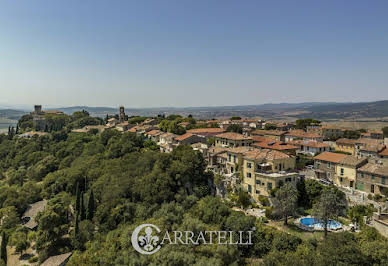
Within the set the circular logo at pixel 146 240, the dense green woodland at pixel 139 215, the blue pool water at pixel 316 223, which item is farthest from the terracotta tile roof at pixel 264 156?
the circular logo at pixel 146 240

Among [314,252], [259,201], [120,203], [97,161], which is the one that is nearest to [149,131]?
[97,161]

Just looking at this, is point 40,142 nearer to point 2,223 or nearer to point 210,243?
point 2,223

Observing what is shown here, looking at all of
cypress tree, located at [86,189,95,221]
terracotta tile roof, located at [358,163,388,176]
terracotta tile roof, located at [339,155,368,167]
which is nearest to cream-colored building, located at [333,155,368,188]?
terracotta tile roof, located at [339,155,368,167]

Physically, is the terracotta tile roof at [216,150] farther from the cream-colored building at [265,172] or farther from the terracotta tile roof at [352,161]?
the terracotta tile roof at [352,161]

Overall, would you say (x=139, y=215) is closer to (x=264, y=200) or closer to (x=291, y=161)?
(x=264, y=200)

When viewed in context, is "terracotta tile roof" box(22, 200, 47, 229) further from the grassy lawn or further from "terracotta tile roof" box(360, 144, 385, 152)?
"terracotta tile roof" box(360, 144, 385, 152)

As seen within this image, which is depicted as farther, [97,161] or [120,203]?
[97,161]
